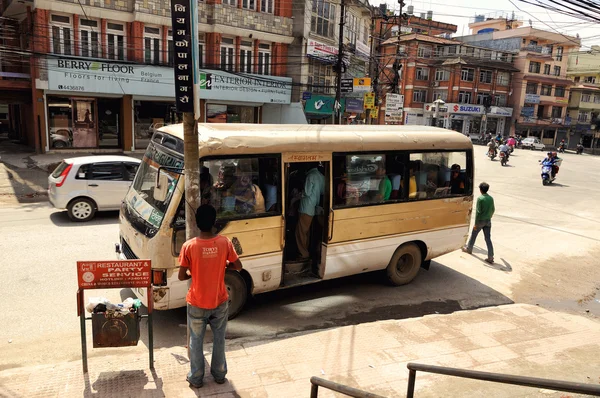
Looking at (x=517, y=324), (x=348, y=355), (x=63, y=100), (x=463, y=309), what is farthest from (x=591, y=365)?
(x=63, y=100)

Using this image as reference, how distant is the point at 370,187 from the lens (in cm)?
730

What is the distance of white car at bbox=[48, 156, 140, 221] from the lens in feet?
35.9

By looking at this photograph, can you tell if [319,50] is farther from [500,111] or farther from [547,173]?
[500,111]

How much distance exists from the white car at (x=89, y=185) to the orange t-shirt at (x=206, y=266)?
308 inches

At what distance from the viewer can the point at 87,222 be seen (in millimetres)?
11109

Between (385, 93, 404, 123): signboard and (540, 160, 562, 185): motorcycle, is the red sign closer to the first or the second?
(385, 93, 404, 123): signboard

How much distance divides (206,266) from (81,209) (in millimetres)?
8221

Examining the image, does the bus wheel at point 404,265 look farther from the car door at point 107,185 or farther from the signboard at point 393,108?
the signboard at point 393,108

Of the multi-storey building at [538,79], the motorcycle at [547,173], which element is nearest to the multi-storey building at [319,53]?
the motorcycle at [547,173]

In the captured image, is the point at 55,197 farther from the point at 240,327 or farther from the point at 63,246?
the point at 240,327

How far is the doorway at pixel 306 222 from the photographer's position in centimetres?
679

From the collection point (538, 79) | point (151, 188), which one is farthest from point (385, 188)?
point (538, 79)

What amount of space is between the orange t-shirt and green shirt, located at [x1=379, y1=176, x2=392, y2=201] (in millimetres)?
3718

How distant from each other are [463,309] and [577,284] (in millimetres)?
3249
